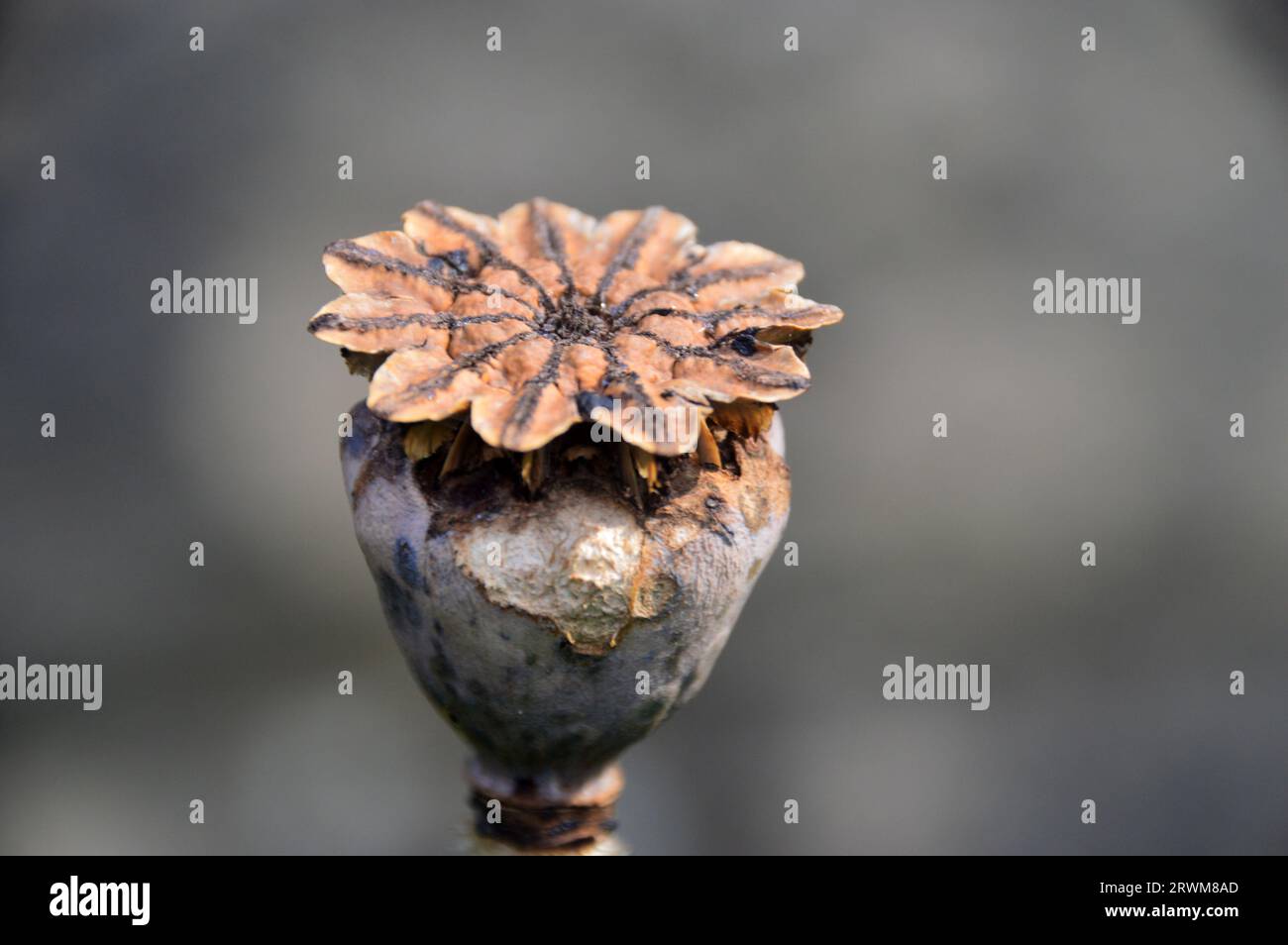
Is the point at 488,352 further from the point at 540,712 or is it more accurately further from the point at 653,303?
the point at 540,712

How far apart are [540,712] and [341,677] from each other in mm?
1598

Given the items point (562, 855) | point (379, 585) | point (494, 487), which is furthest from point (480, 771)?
point (494, 487)

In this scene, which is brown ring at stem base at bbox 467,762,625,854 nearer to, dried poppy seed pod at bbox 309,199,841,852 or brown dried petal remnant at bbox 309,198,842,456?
dried poppy seed pod at bbox 309,199,841,852

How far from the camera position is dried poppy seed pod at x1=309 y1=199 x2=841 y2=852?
48.3 inches

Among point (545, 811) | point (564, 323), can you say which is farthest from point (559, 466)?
point (545, 811)

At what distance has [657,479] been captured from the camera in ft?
4.24

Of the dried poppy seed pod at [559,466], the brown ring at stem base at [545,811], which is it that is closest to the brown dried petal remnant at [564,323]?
the dried poppy seed pod at [559,466]

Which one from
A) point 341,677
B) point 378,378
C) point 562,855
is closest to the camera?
point 378,378

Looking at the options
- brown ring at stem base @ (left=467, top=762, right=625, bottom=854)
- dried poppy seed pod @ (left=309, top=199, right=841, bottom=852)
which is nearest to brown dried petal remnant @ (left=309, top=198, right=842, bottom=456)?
dried poppy seed pod @ (left=309, top=199, right=841, bottom=852)

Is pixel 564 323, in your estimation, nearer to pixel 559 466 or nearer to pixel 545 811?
pixel 559 466

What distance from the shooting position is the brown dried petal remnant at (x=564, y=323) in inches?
→ 46.8

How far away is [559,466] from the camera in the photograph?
127 cm

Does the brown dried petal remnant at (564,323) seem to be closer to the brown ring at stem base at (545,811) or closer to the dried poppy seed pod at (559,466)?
the dried poppy seed pod at (559,466)

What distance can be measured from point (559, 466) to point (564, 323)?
15 centimetres
